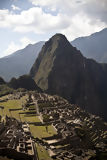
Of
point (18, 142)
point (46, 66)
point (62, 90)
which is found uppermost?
point (46, 66)

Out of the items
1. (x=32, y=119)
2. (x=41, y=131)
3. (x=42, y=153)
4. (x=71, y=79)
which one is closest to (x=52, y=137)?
(x=41, y=131)

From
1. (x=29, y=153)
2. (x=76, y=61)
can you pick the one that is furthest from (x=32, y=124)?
(x=76, y=61)

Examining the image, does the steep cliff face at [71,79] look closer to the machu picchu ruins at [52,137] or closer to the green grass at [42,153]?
the machu picchu ruins at [52,137]

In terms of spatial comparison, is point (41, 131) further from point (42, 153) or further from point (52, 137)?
point (42, 153)

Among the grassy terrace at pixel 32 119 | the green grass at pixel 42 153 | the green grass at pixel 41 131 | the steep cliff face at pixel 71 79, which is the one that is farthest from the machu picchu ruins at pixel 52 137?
the steep cliff face at pixel 71 79

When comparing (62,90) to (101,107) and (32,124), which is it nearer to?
(101,107)

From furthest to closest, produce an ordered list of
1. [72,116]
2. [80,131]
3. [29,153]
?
[72,116], [80,131], [29,153]

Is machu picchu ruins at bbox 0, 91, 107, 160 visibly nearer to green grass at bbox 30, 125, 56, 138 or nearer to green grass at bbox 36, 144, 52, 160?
green grass at bbox 30, 125, 56, 138

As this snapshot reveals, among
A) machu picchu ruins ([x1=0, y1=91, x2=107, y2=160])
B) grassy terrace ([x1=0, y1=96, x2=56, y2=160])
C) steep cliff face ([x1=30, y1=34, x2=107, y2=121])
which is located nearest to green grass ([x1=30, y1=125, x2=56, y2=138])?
grassy terrace ([x1=0, y1=96, x2=56, y2=160])
